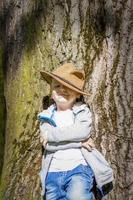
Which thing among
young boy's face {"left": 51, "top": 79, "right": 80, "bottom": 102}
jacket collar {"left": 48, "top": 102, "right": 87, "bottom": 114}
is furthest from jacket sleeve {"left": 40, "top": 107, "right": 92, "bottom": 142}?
young boy's face {"left": 51, "top": 79, "right": 80, "bottom": 102}

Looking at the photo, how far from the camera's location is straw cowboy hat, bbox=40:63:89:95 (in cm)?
476

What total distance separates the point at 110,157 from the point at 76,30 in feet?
3.45

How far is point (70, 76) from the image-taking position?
478 cm

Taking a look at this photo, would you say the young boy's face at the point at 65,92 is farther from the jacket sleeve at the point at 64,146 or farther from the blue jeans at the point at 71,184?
the blue jeans at the point at 71,184

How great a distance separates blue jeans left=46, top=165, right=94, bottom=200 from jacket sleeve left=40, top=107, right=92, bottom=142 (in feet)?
0.76

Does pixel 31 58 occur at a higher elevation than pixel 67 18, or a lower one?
lower

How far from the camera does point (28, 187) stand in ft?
16.9

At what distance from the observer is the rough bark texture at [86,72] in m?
5.03

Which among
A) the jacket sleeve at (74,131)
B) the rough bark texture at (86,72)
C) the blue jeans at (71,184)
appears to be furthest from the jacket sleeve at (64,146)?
the rough bark texture at (86,72)

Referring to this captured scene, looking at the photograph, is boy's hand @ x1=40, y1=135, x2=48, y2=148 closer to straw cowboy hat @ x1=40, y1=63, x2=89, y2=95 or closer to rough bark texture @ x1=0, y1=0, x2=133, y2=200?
rough bark texture @ x1=0, y1=0, x2=133, y2=200

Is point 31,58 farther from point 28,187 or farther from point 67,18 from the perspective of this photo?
point 28,187

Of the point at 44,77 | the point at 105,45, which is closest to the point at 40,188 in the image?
the point at 44,77

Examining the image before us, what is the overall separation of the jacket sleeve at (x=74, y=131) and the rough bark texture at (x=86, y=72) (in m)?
0.24

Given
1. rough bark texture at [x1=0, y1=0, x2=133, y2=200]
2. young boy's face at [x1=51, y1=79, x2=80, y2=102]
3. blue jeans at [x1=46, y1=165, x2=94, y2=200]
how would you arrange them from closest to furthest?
1. blue jeans at [x1=46, y1=165, x2=94, y2=200]
2. young boy's face at [x1=51, y1=79, x2=80, y2=102]
3. rough bark texture at [x1=0, y1=0, x2=133, y2=200]
